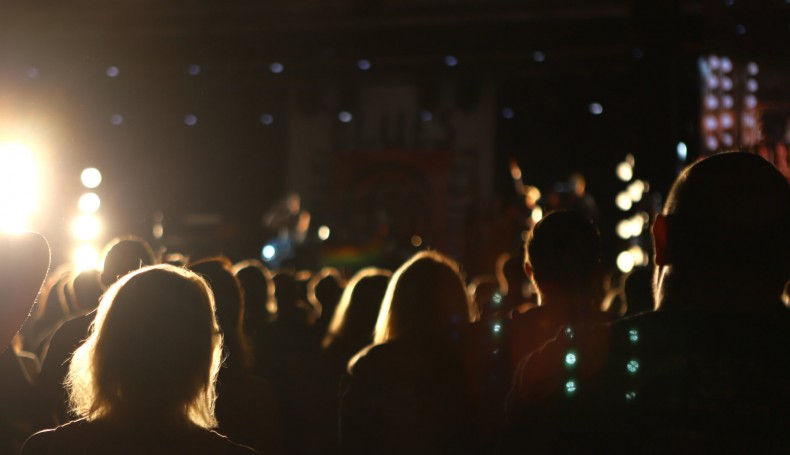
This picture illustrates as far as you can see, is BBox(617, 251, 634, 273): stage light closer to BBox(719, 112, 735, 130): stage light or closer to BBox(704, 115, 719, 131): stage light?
BBox(704, 115, 719, 131): stage light

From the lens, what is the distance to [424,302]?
10.6ft

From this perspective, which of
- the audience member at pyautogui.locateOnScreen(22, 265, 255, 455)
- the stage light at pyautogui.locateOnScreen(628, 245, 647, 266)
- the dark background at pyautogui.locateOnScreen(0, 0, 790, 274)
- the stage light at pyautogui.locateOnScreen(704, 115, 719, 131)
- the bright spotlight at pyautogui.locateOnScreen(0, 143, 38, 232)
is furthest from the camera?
the stage light at pyautogui.locateOnScreen(628, 245, 647, 266)

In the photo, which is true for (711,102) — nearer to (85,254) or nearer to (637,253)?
(637,253)

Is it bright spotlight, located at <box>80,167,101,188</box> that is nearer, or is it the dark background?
the dark background

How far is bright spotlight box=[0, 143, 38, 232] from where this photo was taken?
40.3 ft

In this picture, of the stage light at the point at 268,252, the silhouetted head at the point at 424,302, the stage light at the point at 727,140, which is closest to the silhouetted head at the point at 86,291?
the silhouetted head at the point at 424,302

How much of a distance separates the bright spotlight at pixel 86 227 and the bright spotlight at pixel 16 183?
1158 millimetres

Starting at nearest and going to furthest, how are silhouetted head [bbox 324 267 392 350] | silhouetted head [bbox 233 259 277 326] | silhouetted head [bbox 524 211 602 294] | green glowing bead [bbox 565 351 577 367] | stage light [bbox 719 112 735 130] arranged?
green glowing bead [bbox 565 351 577 367]
silhouetted head [bbox 524 211 602 294]
silhouetted head [bbox 324 267 392 350]
silhouetted head [bbox 233 259 277 326]
stage light [bbox 719 112 735 130]

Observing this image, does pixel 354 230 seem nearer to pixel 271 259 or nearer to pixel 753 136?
pixel 271 259

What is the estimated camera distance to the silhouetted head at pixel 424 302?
10.6ft

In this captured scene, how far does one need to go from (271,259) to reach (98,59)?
4.70 meters

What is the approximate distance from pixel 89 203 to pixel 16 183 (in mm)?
2762

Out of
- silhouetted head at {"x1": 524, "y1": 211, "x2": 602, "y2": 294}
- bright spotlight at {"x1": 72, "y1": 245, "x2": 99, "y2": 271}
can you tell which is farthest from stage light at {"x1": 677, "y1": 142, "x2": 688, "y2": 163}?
bright spotlight at {"x1": 72, "y1": 245, "x2": 99, "y2": 271}

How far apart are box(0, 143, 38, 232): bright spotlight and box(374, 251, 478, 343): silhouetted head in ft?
31.7
